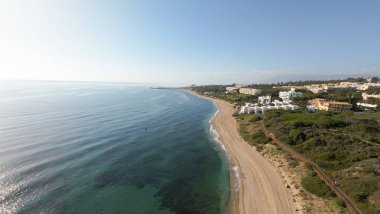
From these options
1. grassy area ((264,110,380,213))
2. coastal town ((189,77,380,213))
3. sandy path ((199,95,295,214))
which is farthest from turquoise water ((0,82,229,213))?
grassy area ((264,110,380,213))

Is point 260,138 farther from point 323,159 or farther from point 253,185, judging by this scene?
point 253,185

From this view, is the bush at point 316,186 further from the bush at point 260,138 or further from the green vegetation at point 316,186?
the bush at point 260,138

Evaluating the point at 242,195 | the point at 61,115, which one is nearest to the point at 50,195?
the point at 242,195

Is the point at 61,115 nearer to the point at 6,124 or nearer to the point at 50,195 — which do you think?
the point at 6,124

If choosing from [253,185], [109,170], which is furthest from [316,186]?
[109,170]

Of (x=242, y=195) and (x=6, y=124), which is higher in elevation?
(x=6, y=124)

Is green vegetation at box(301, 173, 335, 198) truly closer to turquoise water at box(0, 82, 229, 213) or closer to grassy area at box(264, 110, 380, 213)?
grassy area at box(264, 110, 380, 213)
